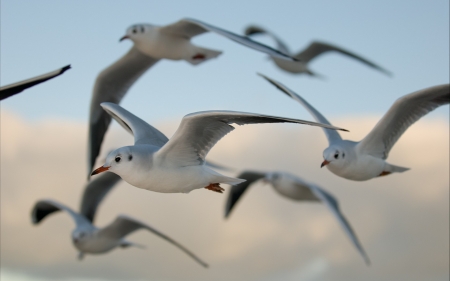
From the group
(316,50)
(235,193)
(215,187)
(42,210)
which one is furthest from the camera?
(235,193)

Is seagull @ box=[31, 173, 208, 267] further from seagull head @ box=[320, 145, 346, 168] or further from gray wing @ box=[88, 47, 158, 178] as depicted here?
seagull head @ box=[320, 145, 346, 168]

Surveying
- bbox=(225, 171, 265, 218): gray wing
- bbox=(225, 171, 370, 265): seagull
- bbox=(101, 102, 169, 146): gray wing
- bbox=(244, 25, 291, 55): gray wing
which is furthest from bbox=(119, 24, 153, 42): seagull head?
bbox=(225, 171, 265, 218): gray wing

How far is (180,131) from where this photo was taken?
4.91 m

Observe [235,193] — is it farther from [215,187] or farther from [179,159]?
[179,159]

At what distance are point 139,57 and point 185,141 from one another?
15.2 ft

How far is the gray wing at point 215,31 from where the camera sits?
6273mm

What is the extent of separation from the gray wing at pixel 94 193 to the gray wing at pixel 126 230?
3.38ft

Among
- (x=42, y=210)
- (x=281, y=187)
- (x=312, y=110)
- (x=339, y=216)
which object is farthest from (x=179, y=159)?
(x=281, y=187)

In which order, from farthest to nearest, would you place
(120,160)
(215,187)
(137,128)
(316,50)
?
(316,50) < (137,128) < (215,187) < (120,160)

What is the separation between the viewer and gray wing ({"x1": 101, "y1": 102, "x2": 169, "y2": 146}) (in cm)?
564

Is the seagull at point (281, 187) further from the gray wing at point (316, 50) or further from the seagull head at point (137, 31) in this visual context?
the seagull head at point (137, 31)

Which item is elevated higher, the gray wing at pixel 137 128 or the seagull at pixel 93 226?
the gray wing at pixel 137 128

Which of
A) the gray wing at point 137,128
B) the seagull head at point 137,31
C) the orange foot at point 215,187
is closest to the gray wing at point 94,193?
the seagull head at point 137,31

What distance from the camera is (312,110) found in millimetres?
7121
